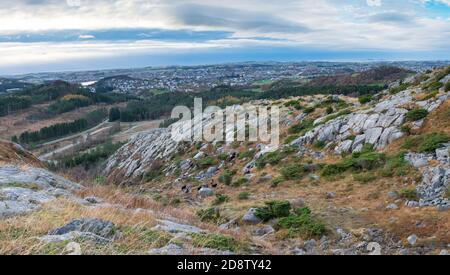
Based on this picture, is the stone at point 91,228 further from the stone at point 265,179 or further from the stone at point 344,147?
the stone at point 344,147

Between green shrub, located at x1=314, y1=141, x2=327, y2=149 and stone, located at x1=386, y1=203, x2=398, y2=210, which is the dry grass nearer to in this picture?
stone, located at x1=386, y1=203, x2=398, y2=210

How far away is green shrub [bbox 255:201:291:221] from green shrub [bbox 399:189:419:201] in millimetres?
4198

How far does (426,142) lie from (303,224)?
867 cm

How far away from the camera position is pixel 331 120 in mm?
26781

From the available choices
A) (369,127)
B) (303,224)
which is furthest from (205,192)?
(369,127)

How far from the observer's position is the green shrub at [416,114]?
20.6 metres

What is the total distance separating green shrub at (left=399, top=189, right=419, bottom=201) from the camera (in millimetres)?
13532

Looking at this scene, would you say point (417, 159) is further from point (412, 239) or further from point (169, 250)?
point (169, 250)

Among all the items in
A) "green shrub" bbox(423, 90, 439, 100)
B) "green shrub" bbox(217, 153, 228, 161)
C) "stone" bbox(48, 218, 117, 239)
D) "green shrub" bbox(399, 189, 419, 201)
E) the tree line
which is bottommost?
the tree line

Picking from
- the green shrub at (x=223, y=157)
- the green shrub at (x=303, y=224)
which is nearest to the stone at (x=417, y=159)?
the green shrub at (x=303, y=224)

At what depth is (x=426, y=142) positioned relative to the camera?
17484 mm

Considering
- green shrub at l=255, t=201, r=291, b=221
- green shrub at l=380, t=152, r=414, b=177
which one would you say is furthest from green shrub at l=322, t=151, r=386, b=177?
green shrub at l=255, t=201, r=291, b=221
